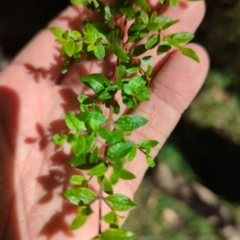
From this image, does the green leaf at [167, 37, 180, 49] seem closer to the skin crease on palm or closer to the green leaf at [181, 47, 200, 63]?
the green leaf at [181, 47, 200, 63]

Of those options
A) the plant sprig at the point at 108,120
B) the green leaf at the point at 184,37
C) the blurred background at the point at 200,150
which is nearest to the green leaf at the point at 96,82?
the plant sprig at the point at 108,120

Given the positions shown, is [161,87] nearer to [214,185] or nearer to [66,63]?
[66,63]

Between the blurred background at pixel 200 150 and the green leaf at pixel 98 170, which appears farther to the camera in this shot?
the blurred background at pixel 200 150

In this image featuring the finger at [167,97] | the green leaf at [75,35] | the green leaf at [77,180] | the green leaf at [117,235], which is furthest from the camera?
the finger at [167,97]

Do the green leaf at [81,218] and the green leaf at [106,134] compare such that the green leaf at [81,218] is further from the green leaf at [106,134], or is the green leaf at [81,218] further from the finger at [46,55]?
the finger at [46,55]

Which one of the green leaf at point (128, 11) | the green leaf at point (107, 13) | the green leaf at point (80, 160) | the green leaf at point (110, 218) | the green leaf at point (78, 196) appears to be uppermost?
the green leaf at point (128, 11)

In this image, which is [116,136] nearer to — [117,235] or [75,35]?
[117,235]

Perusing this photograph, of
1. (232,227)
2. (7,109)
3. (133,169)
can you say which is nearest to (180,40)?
(133,169)

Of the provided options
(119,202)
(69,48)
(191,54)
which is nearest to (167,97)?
(191,54)
